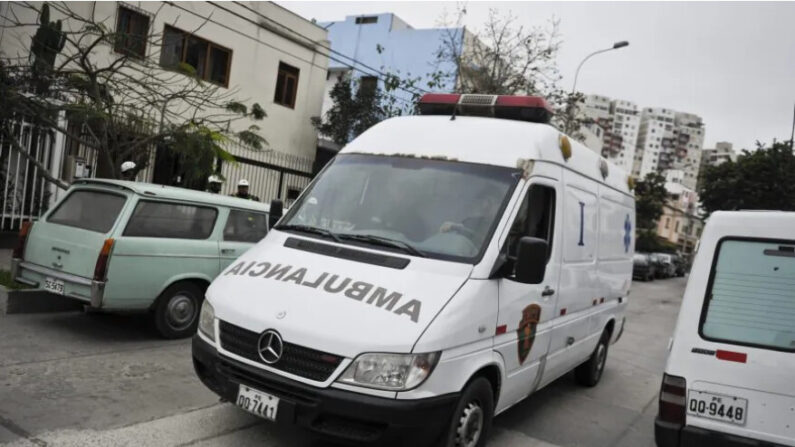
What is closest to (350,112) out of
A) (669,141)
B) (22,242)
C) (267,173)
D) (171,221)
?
(267,173)

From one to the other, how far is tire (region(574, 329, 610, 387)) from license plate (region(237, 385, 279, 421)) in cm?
451

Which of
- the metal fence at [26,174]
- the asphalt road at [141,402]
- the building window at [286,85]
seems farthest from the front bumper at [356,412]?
the building window at [286,85]

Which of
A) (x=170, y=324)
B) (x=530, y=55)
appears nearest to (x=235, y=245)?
(x=170, y=324)

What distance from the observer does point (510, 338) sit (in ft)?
13.7

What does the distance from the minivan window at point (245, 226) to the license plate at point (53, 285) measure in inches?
69.6

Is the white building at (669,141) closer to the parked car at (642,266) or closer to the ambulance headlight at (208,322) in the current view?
the parked car at (642,266)

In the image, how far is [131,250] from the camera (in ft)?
19.6

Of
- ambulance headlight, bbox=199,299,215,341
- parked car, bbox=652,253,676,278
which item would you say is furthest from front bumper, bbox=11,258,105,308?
parked car, bbox=652,253,676,278

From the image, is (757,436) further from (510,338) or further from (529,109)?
(529,109)

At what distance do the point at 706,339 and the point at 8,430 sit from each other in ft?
14.8

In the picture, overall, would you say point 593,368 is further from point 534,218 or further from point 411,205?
point 411,205

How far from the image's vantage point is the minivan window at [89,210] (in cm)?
610

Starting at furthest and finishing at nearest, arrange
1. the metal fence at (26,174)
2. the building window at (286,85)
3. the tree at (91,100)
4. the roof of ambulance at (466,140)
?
the building window at (286,85) < the metal fence at (26,174) < the tree at (91,100) < the roof of ambulance at (466,140)

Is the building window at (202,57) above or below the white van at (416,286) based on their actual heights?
above
